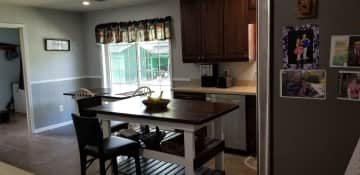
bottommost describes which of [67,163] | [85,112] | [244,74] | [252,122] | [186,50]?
Result: [67,163]

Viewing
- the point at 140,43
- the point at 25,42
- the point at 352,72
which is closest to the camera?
the point at 352,72

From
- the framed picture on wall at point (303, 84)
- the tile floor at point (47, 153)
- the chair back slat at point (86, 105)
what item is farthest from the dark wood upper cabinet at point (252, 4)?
the framed picture on wall at point (303, 84)

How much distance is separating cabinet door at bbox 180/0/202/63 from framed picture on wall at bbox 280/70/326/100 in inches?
118

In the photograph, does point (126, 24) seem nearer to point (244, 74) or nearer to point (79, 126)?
point (244, 74)

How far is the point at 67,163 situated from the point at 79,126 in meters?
1.49

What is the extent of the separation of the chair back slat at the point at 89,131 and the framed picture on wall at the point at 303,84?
164cm

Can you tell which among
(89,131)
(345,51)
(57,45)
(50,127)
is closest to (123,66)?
(57,45)

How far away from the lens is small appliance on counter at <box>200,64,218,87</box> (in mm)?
4465

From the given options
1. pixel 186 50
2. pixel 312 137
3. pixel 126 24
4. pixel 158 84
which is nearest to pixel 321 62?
pixel 312 137

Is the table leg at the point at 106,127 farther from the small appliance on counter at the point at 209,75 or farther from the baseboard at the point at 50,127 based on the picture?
the baseboard at the point at 50,127

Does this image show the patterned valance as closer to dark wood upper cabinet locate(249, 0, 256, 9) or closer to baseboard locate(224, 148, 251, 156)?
dark wood upper cabinet locate(249, 0, 256, 9)

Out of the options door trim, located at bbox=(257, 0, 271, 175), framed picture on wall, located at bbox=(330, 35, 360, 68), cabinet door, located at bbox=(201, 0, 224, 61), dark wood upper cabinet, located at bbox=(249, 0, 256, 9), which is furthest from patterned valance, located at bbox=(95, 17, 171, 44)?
framed picture on wall, located at bbox=(330, 35, 360, 68)

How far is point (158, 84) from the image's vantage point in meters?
5.46

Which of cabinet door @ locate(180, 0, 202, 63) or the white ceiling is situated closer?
cabinet door @ locate(180, 0, 202, 63)
